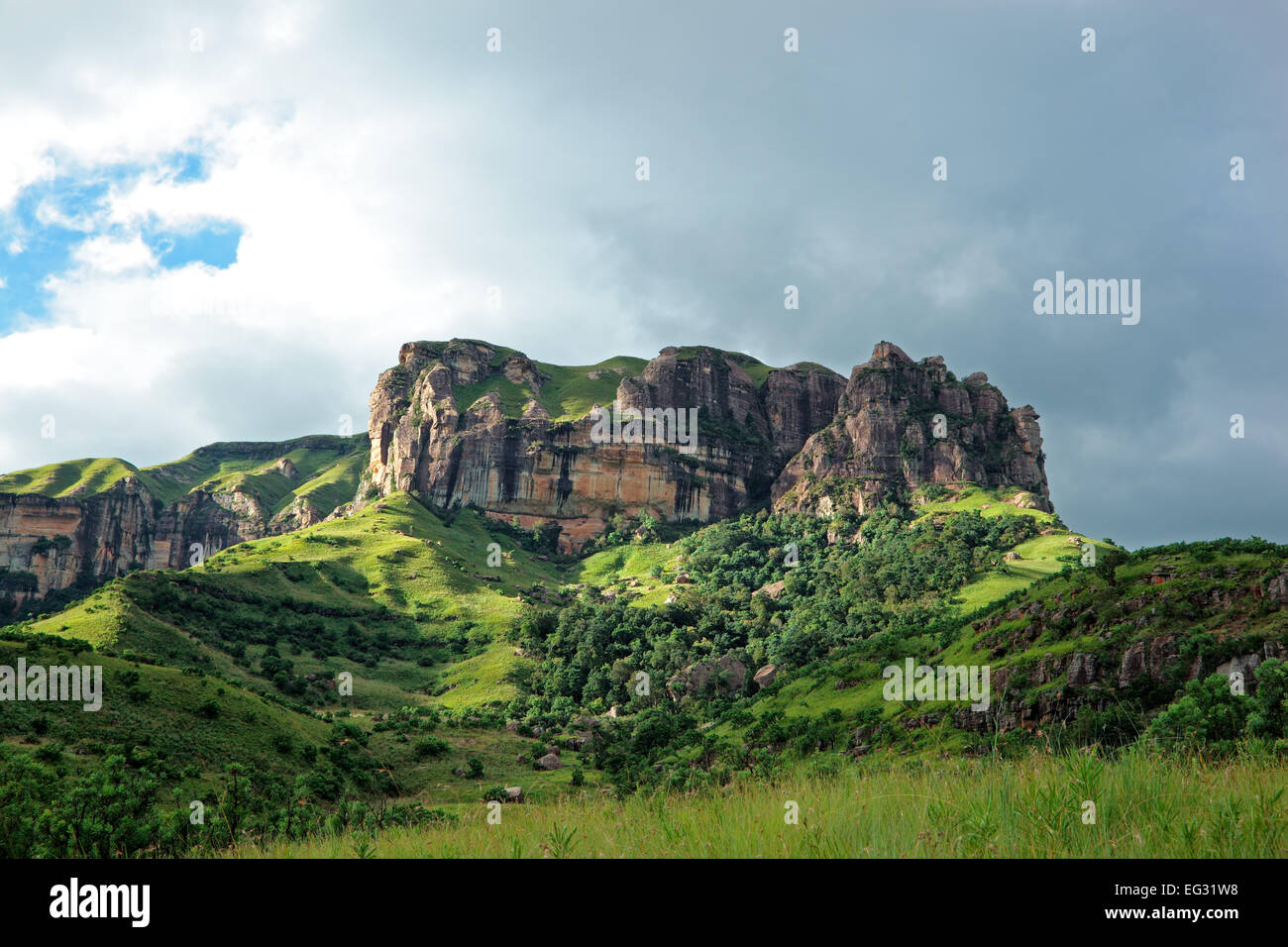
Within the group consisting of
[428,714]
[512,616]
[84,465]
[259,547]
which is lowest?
[428,714]

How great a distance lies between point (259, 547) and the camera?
118500 mm

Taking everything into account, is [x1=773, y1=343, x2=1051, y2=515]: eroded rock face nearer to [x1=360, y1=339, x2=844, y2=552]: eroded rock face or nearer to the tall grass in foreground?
[x1=360, y1=339, x2=844, y2=552]: eroded rock face

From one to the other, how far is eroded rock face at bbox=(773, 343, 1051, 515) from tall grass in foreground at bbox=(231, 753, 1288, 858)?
13573cm

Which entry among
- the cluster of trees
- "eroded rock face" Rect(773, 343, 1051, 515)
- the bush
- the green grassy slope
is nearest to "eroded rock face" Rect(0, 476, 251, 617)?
the green grassy slope

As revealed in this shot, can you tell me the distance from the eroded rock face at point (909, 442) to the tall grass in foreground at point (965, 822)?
135726mm

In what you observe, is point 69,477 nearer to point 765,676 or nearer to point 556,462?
point 556,462

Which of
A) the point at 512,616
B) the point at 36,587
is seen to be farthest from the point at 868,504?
the point at 36,587

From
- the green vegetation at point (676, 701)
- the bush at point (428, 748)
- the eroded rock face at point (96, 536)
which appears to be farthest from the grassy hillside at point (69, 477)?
Result: the bush at point (428, 748)

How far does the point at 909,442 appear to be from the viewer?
472 ft

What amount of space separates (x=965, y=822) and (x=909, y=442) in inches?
5847
